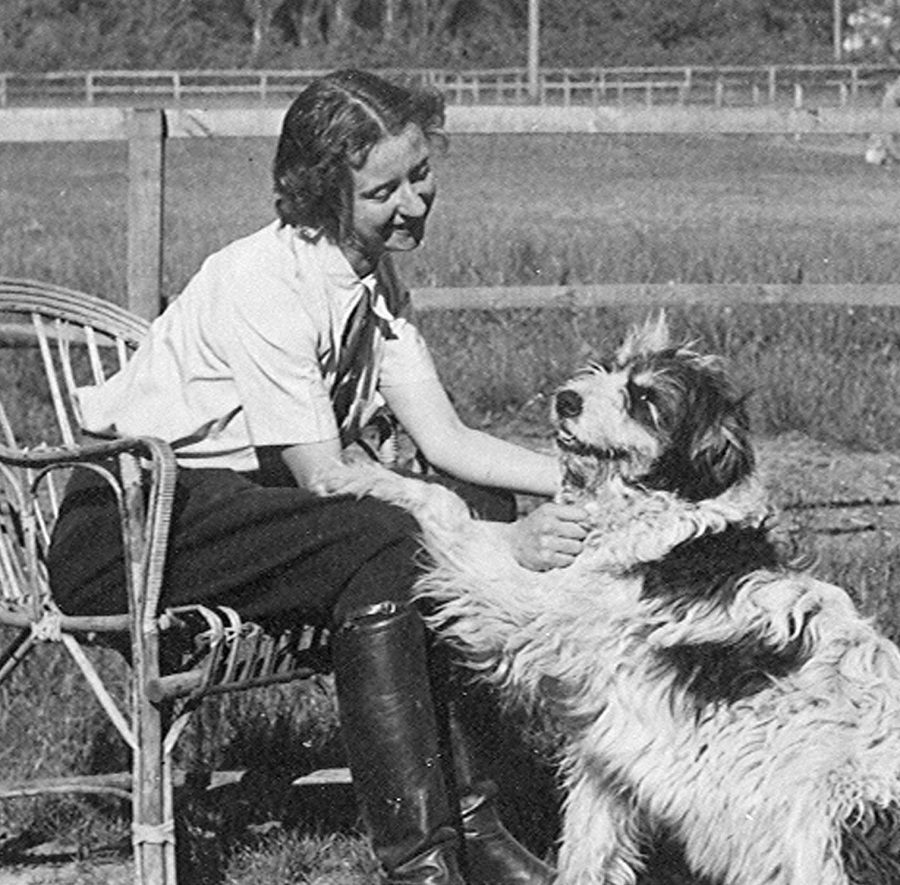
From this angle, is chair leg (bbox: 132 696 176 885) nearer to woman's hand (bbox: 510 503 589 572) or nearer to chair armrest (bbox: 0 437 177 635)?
chair armrest (bbox: 0 437 177 635)

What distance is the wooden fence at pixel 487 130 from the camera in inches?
200

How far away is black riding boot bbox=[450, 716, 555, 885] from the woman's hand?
0.34 meters

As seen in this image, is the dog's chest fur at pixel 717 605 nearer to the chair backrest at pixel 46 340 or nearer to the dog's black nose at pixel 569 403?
the dog's black nose at pixel 569 403

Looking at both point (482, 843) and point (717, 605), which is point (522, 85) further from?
point (717, 605)

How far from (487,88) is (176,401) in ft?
113

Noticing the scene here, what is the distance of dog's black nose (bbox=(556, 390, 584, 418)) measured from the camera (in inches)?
129

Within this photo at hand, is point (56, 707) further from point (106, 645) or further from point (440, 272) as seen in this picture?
point (440, 272)

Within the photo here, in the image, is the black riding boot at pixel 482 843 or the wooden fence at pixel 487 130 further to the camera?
the wooden fence at pixel 487 130

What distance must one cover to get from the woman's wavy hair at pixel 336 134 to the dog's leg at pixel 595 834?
3.79ft

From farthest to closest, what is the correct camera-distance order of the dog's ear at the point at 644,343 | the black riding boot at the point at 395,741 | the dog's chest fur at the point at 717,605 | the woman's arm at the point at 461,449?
the woman's arm at the point at 461,449 < the dog's ear at the point at 644,343 < the black riding boot at the point at 395,741 < the dog's chest fur at the point at 717,605

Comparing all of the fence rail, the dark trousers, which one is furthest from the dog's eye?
the fence rail

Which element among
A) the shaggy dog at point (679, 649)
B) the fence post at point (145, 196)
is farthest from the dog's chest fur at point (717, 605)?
the fence post at point (145, 196)

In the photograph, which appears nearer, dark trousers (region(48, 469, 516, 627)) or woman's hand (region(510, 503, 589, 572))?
dark trousers (region(48, 469, 516, 627))

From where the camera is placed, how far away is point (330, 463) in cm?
347
